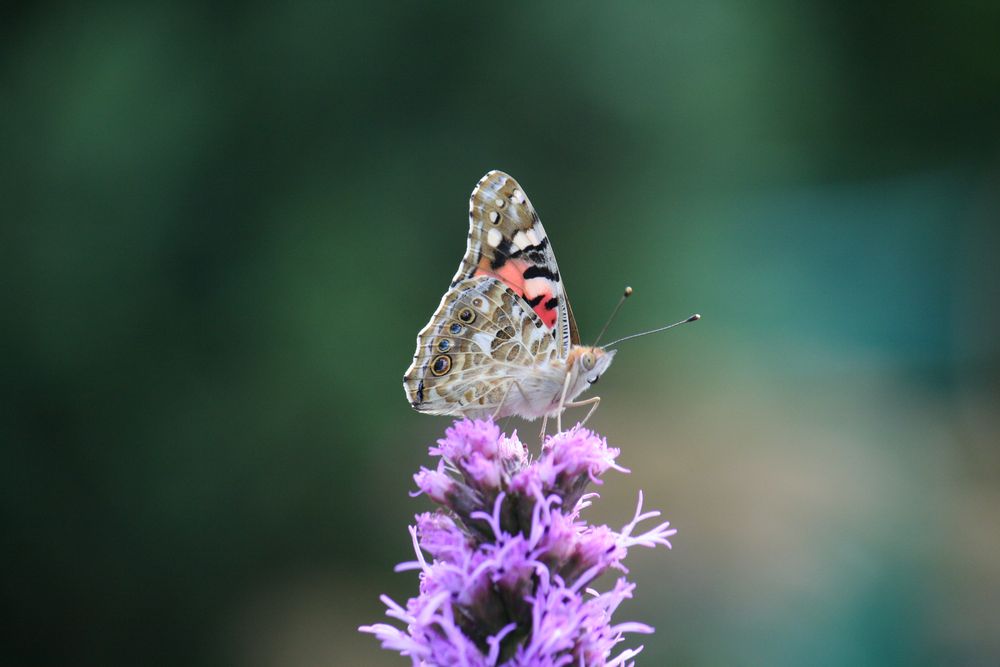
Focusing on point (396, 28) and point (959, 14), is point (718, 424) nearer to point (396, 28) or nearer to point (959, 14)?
point (396, 28)

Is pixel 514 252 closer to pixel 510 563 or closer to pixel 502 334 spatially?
pixel 502 334

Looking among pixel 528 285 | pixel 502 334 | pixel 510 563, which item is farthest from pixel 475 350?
pixel 510 563

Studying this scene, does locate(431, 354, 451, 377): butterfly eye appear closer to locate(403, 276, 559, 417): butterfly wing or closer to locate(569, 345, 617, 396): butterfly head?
locate(403, 276, 559, 417): butterfly wing

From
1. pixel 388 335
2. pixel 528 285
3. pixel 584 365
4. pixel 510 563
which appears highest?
pixel 388 335

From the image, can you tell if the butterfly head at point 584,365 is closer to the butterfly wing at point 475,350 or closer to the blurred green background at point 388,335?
the butterfly wing at point 475,350

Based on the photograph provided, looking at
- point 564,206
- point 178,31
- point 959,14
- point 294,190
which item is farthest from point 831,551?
point 959,14

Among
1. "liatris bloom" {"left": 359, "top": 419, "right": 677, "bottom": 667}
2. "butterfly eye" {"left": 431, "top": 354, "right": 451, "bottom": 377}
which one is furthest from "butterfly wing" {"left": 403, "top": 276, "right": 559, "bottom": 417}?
"liatris bloom" {"left": 359, "top": 419, "right": 677, "bottom": 667}

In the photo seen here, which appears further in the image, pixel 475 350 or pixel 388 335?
pixel 388 335
